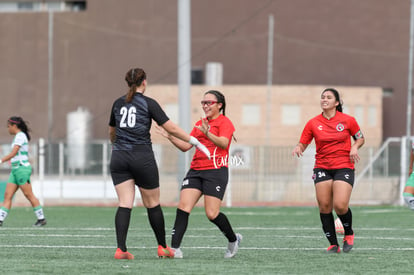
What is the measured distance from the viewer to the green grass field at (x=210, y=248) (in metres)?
8.99

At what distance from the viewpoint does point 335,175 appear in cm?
1094

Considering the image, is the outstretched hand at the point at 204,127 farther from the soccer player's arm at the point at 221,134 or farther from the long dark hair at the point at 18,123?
the long dark hair at the point at 18,123

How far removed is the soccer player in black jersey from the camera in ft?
31.7

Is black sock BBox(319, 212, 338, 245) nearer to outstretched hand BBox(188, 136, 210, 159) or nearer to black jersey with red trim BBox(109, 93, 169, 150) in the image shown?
outstretched hand BBox(188, 136, 210, 159)

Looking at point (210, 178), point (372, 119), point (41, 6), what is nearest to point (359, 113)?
point (372, 119)

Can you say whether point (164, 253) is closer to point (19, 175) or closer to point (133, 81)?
point (133, 81)

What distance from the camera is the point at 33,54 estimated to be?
5356cm

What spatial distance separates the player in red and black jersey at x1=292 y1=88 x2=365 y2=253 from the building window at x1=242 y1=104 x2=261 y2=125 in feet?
132

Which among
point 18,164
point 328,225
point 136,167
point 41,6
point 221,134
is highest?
point 41,6

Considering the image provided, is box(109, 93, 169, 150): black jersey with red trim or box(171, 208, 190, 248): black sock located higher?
box(109, 93, 169, 150): black jersey with red trim

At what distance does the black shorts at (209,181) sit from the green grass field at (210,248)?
0.74 metres

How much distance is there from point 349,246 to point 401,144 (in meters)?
15.3

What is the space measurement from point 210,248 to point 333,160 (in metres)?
1.94

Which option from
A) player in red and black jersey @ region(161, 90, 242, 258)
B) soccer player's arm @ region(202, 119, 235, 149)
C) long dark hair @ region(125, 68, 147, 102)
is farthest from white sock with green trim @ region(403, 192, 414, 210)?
long dark hair @ region(125, 68, 147, 102)
